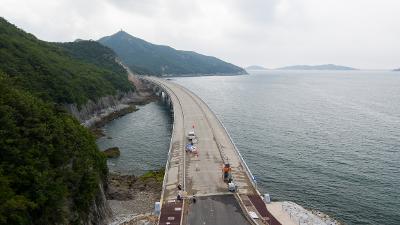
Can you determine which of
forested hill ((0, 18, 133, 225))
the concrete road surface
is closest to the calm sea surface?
the concrete road surface

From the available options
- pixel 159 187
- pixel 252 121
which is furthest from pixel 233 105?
pixel 159 187

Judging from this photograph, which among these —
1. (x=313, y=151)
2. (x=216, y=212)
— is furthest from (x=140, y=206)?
(x=313, y=151)

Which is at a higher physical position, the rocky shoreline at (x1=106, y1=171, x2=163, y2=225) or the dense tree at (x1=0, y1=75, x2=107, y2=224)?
the dense tree at (x1=0, y1=75, x2=107, y2=224)

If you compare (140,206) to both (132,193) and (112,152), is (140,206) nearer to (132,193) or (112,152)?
(132,193)

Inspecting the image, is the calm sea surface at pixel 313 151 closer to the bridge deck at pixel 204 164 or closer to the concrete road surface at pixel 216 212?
the bridge deck at pixel 204 164

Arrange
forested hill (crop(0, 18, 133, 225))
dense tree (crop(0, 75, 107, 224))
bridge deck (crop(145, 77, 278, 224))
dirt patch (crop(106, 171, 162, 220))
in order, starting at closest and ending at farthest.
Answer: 1. dense tree (crop(0, 75, 107, 224))
2. forested hill (crop(0, 18, 133, 225))
3. bridge deck (crop(145, 77, 278, 224))
4. dirt patch (crop(106, 171, 162, 220))

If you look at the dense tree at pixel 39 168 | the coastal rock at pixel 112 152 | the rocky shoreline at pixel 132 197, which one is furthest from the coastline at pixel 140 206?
the coastal rock at pixel 112 152

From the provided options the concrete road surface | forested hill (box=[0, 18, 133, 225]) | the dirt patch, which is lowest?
the dirt patch

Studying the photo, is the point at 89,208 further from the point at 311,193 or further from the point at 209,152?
the point at 311,193

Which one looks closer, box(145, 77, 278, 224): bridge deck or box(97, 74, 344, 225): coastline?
box(97, 74, 344, 225): coastline

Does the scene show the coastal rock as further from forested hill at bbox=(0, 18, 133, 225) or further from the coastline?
forested hill at bbox=(0, 18, 133, 225)
